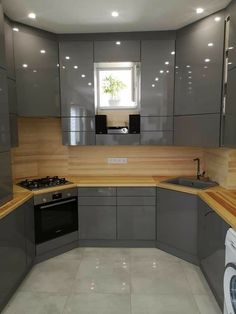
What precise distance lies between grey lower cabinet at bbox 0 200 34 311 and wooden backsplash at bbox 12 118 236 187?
1.01m

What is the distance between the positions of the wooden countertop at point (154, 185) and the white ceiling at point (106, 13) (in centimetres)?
182

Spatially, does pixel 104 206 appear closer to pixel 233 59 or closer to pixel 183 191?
pixel 183 191

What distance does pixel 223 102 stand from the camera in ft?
8.05

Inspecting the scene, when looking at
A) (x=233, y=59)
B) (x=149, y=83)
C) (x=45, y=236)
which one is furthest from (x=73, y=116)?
(x=233, y=59)

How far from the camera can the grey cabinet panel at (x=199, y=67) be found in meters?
2.49

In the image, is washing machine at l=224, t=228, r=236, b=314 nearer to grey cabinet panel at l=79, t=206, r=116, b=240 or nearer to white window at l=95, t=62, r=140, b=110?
grey cabinet panel at l=79, t=206, r=116, b=240

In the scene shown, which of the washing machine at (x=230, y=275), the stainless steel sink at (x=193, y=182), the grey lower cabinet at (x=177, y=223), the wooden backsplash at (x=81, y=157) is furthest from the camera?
the wooden backsplash at (x=81, y=157)

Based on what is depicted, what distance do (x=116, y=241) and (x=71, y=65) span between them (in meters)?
2.28

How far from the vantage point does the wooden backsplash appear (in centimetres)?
343

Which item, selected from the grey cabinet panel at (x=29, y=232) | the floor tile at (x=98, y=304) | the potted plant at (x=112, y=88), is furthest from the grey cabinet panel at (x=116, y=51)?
the floor tile at (x=98, y=304)

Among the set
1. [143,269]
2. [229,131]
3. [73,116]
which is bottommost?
[143,269]

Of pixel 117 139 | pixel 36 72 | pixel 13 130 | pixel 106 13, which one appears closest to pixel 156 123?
pixel 117 139

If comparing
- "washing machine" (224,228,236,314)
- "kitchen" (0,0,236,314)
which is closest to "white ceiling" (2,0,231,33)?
"kitchen" (0,0,236,314)

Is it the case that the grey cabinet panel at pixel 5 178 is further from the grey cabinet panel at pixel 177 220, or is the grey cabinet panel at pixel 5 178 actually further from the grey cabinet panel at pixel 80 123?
the grey cabinet panel at pixel 177 220
